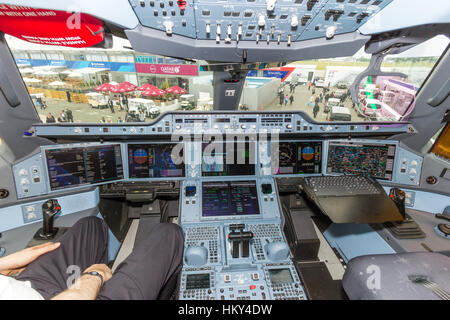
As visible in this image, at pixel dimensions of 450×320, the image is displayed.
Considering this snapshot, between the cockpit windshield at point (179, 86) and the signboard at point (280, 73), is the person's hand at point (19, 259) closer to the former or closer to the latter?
the cockpit windshield at point (179, 86)

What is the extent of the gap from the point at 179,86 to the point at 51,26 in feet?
5.87

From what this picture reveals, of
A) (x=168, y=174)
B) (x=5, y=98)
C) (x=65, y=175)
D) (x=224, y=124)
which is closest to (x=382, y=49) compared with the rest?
(x=224, y=124)

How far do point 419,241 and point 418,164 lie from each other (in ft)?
2.62

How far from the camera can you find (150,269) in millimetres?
1278

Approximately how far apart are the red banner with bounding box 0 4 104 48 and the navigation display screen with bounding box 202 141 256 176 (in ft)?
4.10

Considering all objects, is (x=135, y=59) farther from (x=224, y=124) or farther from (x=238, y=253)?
(x=238, y=253)

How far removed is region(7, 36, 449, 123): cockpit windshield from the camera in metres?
2.16

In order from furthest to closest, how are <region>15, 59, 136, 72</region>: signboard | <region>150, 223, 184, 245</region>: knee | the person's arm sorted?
1. <region>15, 59, 136, 72</region>: signboard
2. <region>150, 223, 184, 245</region>: knee
3. the person's arm

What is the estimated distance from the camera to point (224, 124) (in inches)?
87.1

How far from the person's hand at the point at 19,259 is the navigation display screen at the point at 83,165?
0.89 meters

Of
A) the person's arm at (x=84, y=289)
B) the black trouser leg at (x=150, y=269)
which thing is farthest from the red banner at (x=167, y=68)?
the person's arm at (x=84, y=289)

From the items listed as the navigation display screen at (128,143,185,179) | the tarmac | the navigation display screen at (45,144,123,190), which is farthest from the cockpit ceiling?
the navigation display screen at (45,144,123,190)

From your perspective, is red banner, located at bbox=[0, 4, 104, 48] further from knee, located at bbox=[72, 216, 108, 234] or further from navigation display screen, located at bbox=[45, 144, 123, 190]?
knee, located at bbox=[72, 216, 108, 234]

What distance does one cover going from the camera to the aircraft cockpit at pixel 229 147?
4.62 ft
